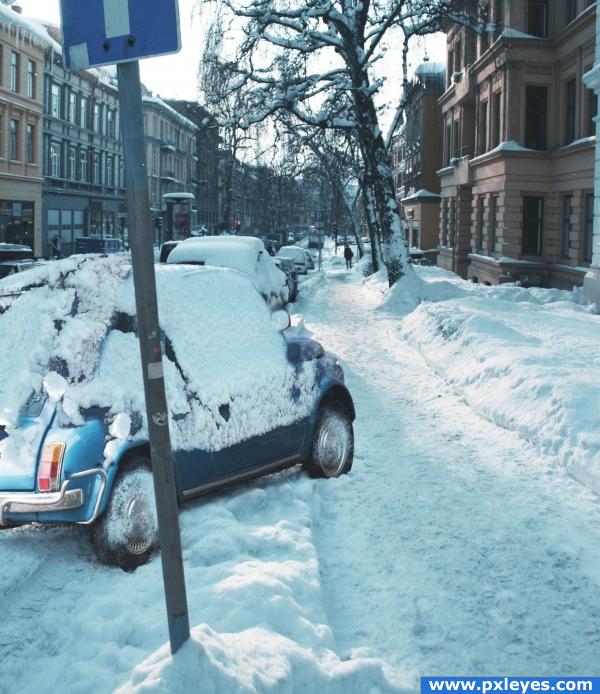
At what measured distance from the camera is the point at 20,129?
48.1 metres

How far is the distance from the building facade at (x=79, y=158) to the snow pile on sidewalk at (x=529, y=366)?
35.5 meters

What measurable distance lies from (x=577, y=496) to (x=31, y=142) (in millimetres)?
48351

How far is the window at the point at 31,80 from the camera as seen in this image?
159 ft

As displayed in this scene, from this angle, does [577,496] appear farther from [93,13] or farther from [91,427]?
[93,13]

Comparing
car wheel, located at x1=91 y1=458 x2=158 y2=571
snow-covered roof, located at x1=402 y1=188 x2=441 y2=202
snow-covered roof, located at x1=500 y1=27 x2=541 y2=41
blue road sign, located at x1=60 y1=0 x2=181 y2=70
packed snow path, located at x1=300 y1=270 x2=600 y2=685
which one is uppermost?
snow-covered roof, located at x1=500 y1=27 x2=541 y2=41

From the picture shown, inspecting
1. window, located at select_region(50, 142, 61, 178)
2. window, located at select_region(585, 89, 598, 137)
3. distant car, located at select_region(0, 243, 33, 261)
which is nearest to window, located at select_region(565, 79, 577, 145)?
window, located at select_region(585, 89, 598, 137)

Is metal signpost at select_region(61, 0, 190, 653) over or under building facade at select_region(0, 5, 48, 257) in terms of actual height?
under

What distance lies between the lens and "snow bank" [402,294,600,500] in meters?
7.77

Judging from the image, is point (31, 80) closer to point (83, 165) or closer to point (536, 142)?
point (83, 165)

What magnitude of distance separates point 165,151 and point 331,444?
3079 inches

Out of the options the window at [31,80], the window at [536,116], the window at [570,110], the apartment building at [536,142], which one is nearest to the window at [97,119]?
the window at [31,80]

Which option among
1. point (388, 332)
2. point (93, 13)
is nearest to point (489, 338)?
point (388, 332)

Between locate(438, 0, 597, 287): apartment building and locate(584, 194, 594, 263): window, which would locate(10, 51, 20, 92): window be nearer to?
locate(438, 0, 597, 287): apartment building

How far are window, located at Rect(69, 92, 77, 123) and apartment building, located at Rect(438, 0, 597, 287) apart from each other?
94.6ft
